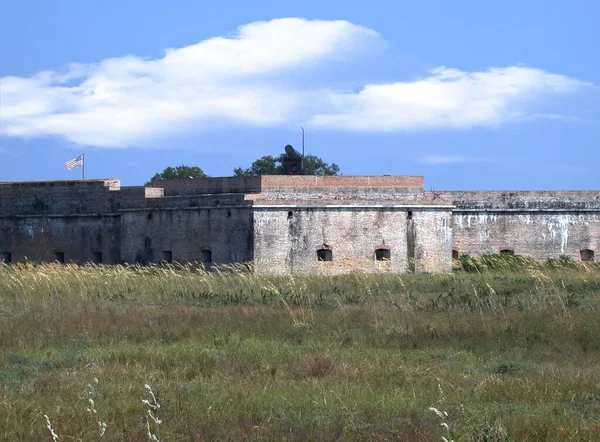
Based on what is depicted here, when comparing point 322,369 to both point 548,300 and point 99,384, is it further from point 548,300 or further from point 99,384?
point 548,300

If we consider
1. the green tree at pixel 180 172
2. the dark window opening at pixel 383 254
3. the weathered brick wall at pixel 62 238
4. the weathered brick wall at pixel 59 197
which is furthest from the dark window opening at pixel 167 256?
the green tree at pixel 180 172

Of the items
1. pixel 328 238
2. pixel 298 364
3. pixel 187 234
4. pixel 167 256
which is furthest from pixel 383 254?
Answer: pixel 298 364

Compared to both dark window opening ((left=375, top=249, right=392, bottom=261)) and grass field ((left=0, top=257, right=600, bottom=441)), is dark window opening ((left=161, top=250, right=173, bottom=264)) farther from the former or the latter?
grass field ((left=0, top=257, right=600, bottom=441))

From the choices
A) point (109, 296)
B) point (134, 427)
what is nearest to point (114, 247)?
point (109, 296)

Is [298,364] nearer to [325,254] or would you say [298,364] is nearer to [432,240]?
[325,254]

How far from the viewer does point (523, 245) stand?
1248 inches

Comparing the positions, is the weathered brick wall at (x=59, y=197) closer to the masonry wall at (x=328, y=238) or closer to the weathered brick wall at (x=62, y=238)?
the weathered brick wall at (x=62, y=238)

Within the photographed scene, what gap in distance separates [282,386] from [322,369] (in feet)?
3.04

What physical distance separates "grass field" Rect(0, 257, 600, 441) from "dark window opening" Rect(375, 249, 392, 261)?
9.09 metres

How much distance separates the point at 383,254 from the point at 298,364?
17.0 metres

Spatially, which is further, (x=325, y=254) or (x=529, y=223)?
(x=529, y=223)

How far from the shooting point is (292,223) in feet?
86.9

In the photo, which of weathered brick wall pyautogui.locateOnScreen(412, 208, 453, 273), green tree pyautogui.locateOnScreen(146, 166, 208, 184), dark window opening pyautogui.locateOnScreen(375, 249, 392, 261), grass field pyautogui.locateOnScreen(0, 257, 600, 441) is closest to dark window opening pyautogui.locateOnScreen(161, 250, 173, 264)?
dark window opening pyautogui.locateOnScreen(375, 249, 392, 261)

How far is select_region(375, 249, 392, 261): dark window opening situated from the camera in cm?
2750
